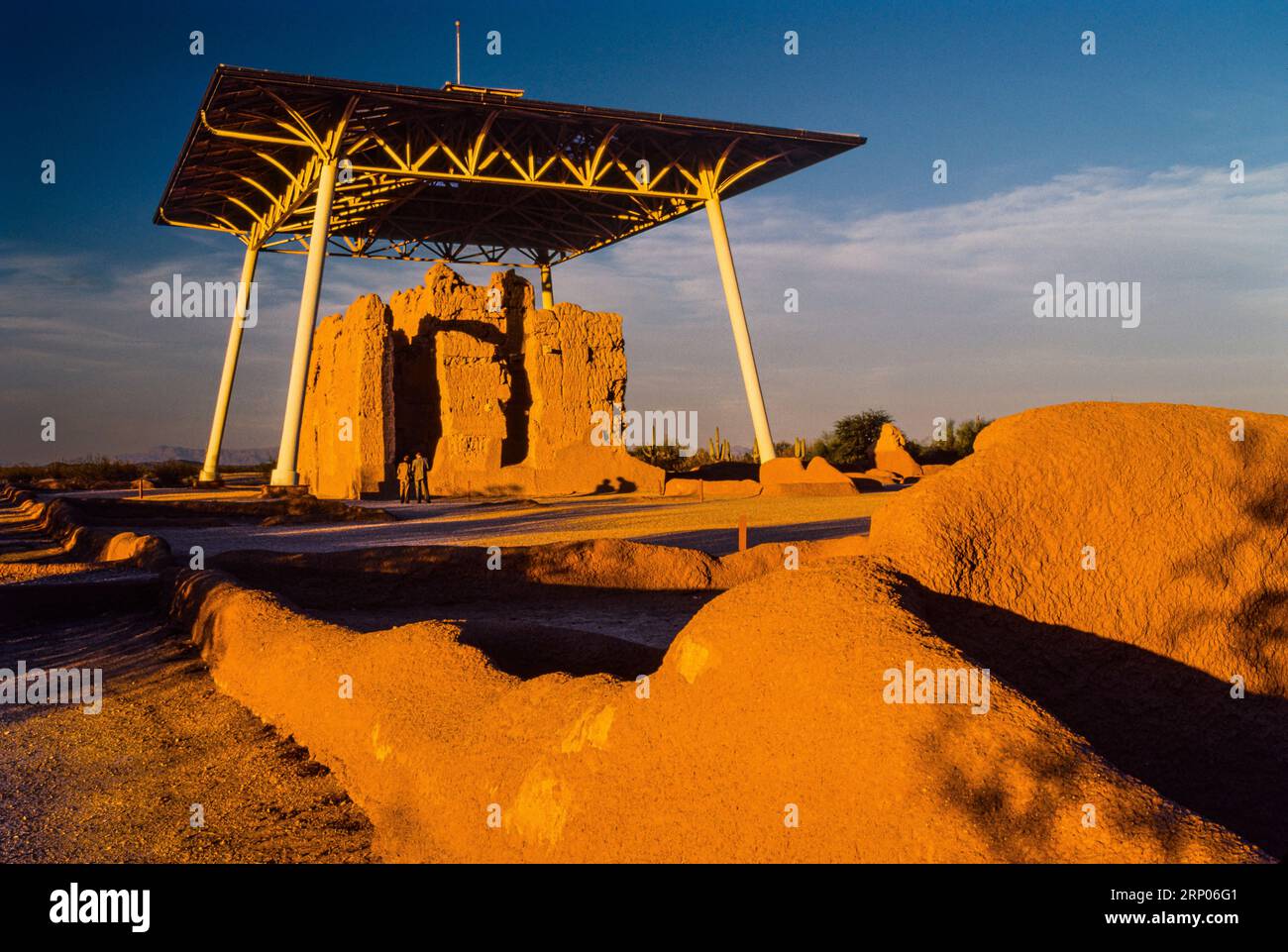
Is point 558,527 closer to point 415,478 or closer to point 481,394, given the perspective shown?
point 415,478

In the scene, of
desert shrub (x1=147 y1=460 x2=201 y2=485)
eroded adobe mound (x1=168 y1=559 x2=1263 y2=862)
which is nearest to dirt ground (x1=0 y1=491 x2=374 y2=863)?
eroded adobe mound (x1=168 y1=559 x2=1263 y2=862)

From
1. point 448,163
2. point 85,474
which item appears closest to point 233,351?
point 448,163

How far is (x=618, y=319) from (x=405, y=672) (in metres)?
21.3

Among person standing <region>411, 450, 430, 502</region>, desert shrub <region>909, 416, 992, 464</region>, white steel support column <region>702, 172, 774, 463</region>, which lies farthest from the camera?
desert shrub <region>909, 416, 992, 464</region>

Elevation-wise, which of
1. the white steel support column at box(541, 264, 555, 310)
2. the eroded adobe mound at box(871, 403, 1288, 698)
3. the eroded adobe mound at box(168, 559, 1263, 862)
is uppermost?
the white steel support column at box(541, 264, 555, 310)

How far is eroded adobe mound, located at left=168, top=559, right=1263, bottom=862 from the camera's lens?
8.36 ft

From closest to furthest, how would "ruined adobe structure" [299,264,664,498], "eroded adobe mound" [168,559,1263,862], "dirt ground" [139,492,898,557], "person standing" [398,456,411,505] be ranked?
"eroded adobe mound" [168,559,1263,862]
"dirt ground" [139,492,898,557]
"person standing" [398,456,411,505]
"ruined adobe structure" [299,264,664,498]

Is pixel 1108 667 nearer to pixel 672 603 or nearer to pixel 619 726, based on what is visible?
pixel 619 726

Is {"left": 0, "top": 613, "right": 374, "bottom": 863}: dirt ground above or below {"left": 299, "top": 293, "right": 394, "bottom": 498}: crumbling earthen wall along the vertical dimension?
below

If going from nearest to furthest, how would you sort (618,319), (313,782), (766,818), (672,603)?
(766,818), (313,782), (672,603), (618,319)

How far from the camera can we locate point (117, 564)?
12.5 meters

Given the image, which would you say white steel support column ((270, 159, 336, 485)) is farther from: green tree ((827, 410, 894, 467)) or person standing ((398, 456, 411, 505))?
green tree ((827, 410, 894, 467))

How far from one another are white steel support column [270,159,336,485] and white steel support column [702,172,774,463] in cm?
1085

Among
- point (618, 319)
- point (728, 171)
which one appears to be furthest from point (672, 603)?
point (728, 171)
